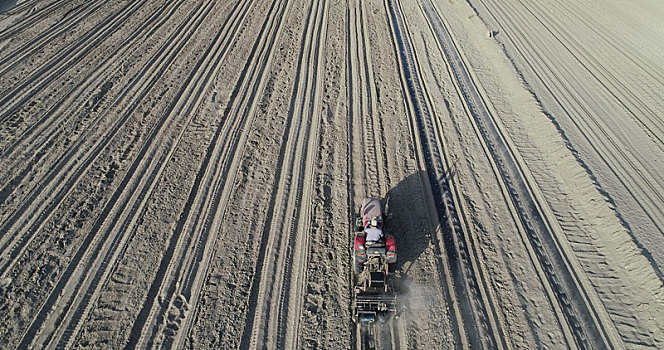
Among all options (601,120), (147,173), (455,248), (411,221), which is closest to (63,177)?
(147,173)

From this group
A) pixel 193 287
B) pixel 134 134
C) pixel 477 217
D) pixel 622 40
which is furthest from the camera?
pixel 622 40

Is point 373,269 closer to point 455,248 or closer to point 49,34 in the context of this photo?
point 455,248

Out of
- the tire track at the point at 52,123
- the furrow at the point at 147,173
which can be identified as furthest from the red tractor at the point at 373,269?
the tire track at the point at 52,123

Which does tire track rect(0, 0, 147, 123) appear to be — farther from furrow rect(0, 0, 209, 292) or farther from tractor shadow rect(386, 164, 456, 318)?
tractor shadow rect(386, 164, 456, 318)

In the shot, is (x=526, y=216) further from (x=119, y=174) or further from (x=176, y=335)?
(x=119, y=174)

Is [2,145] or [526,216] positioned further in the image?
[2,145]

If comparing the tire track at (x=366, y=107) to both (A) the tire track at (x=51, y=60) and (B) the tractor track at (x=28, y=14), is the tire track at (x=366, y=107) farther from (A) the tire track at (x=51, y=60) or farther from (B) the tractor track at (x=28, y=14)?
(B) the tractor track at (x=28, y=14)

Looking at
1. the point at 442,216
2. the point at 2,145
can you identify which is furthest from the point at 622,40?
the point at 2,145
